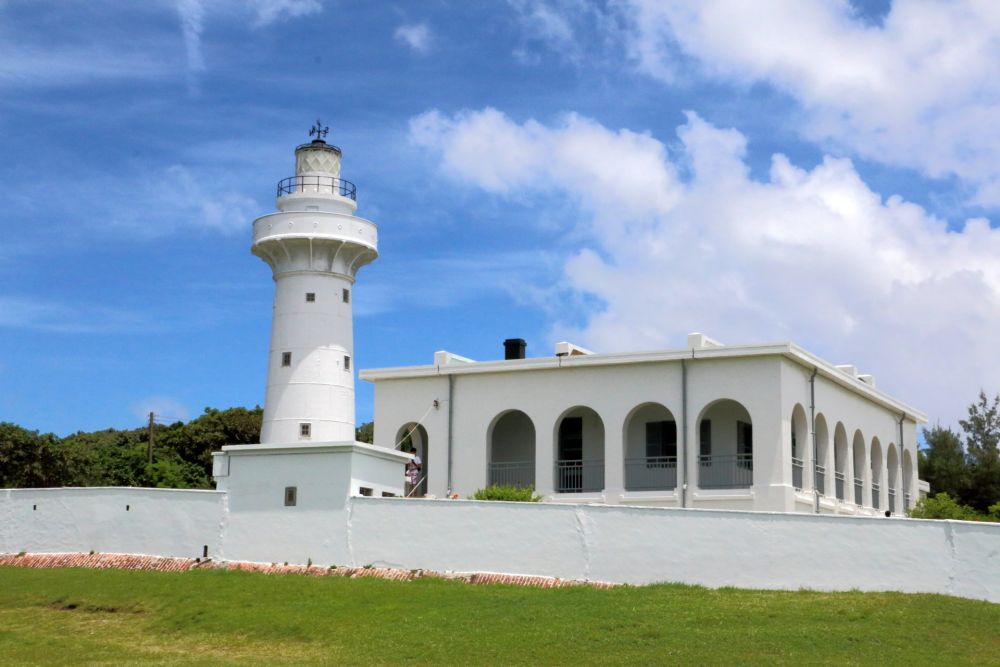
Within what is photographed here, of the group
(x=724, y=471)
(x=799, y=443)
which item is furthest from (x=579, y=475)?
(x=799, y=443)

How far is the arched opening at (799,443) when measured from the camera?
3086cm

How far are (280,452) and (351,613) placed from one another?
6394 millimetres

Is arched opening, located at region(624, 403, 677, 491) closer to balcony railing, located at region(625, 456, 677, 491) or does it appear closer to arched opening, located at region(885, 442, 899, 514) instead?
balcony railing, located at region(625, 456, 677, 491)

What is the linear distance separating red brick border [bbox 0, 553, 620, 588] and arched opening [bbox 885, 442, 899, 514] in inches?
667

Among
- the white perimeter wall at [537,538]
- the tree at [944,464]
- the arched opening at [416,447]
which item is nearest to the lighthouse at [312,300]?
the arched opening at [416,447]

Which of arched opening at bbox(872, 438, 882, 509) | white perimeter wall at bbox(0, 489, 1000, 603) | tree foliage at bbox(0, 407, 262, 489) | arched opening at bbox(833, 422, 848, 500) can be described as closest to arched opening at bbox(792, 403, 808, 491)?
arched opening at bbox(833, 422, 848, 500)

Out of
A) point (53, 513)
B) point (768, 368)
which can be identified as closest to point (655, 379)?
point (768, 368)

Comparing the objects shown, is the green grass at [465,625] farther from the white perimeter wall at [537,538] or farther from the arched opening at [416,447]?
the arched opening at [416,447]

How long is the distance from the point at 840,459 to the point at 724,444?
12.3 ft

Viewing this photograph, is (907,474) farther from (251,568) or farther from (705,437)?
(251,568)

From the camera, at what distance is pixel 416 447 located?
3547 centimetres

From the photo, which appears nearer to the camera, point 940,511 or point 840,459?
point 940,511

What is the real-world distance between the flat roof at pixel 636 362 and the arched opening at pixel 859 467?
1203 millimetres

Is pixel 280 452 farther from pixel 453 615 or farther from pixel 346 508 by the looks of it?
pixel 453 615
